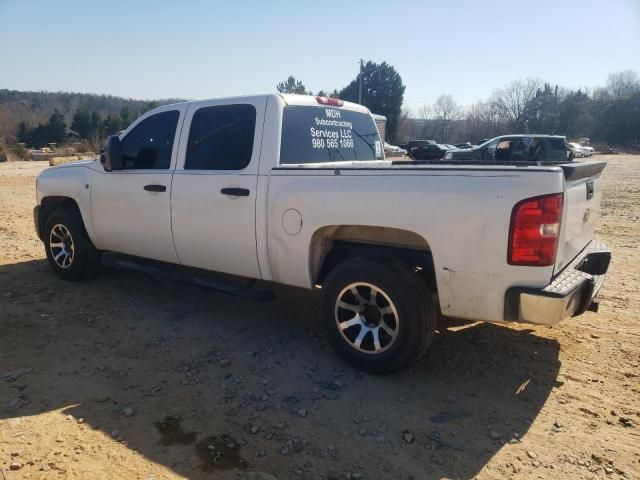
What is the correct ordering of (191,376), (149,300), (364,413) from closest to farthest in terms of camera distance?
(364,413)
(191,376)
(149,300)

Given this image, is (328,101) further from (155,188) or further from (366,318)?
(366,318)

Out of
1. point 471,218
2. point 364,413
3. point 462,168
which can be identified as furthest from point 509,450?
point 462,168

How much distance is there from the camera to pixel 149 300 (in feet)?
16.5

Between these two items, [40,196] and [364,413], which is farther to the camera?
[40,196]

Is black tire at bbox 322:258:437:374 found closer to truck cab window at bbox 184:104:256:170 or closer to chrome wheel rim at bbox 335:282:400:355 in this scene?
chrome wheel rim at bbox 335:282:400:355

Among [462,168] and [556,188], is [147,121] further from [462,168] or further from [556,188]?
[556,188]

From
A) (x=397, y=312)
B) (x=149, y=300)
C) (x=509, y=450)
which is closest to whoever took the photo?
(x=509, y=450)

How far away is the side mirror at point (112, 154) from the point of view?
4.62m

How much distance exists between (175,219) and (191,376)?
1.50 m

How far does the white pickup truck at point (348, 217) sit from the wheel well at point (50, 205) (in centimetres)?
39

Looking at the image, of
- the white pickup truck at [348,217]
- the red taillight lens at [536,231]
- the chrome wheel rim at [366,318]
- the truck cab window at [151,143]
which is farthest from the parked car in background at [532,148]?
the red taillight lens at [536,231]

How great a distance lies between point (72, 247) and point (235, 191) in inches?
105

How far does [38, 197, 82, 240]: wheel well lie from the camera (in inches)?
218

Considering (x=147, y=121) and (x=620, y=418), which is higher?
(x=147, y=121)
